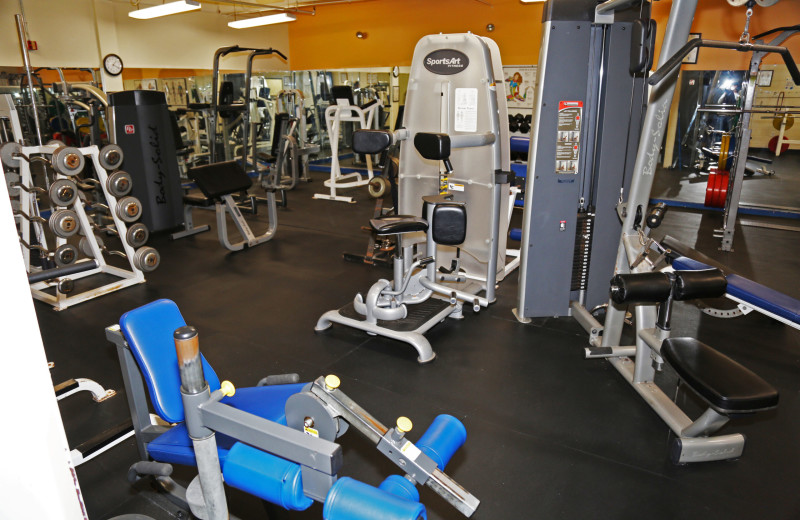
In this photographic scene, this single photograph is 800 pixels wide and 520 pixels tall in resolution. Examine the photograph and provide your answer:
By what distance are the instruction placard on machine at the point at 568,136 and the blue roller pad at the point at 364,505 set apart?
252 cm

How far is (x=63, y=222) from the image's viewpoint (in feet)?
11.6

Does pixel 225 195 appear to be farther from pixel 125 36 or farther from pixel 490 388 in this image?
pixel 125 36

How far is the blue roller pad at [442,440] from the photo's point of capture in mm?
1176

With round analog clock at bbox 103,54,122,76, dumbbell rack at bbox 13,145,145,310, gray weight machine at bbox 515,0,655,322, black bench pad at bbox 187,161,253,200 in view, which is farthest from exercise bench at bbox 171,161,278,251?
round analog clock at bbox 103,54,122,76

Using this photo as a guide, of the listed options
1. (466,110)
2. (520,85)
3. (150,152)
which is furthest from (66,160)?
(520,85)

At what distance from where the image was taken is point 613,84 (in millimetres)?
3002

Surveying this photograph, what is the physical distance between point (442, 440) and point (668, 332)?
4.87 feet

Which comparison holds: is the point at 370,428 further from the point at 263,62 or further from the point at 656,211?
the point at 263,62

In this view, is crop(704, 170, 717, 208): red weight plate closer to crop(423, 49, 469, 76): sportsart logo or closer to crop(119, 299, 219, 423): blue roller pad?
crop(423, 49, 469, 76): sportsart logo

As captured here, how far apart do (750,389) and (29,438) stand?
1956 millimetres

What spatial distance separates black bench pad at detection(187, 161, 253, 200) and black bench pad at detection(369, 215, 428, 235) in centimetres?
233

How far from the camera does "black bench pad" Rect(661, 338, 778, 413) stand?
1709 mm

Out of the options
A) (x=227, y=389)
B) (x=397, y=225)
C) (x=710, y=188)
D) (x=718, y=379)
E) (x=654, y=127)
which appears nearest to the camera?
(x=227, y=389)

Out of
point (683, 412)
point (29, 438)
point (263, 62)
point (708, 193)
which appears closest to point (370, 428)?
point (29, 438)
